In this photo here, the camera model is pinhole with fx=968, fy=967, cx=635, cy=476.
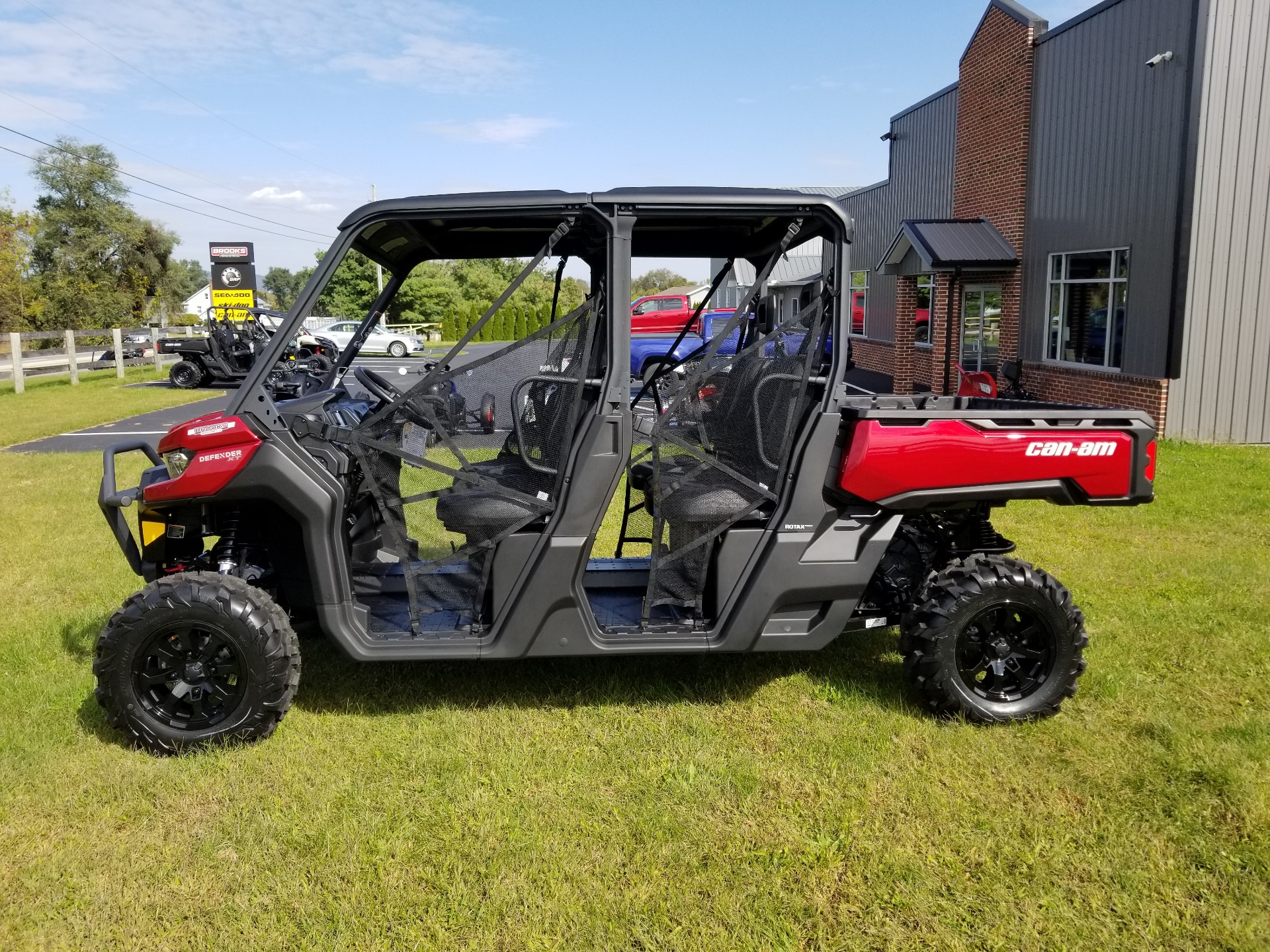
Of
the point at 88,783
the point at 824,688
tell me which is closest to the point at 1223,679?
the point at 824,688

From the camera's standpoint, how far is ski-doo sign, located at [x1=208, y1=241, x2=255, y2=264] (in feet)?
89.9

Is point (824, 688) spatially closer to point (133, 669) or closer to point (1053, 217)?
point (133, 669)

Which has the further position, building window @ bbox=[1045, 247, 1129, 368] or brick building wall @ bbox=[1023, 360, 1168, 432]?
building window @ bbox=[1045, 247, 1129, 368]

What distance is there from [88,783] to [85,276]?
54318 mm

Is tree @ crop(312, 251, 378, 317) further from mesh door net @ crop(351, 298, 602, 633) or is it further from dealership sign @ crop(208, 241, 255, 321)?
dealership sign @ crop(208, 241, 255, 321)

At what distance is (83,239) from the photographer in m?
49.5

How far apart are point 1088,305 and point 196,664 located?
1304 centimetres

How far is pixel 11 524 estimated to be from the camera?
7727 mm

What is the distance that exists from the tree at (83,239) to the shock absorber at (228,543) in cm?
5221

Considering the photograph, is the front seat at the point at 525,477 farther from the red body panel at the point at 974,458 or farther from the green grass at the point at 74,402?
the green grass at the point at 74,402

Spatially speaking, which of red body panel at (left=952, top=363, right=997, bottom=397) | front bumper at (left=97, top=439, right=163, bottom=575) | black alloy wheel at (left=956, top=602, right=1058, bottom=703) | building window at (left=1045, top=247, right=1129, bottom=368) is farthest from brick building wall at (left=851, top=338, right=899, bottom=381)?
front bumper at (left=97, top=439, right=163, bottom=575)

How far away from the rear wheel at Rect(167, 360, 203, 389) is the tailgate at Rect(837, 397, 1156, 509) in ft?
69.8

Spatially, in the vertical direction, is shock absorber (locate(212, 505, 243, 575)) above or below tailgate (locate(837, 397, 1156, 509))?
below

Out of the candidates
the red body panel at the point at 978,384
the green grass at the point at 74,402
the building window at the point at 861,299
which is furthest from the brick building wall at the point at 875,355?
the green grass at the point at 74,402
